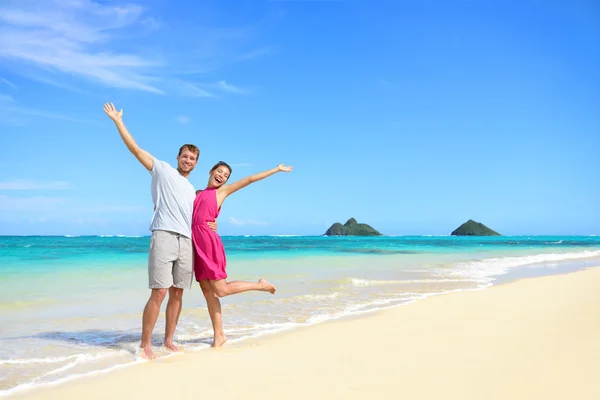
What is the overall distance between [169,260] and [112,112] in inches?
58.4

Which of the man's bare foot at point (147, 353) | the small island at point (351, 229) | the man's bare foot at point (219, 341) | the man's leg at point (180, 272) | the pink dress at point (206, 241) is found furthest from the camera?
the small island at point (351, 229)

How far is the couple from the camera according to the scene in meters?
4.42

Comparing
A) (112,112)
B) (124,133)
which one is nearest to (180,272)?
(124,133)

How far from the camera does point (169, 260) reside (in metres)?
4.46

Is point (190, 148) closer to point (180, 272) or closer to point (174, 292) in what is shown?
point (180, 272)

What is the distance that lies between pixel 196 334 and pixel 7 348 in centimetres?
194

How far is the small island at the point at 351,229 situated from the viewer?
436 ft

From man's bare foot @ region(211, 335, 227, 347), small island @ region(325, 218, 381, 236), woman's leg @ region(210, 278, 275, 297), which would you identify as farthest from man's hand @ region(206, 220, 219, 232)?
small island @ region(325, 218, 381, 236)

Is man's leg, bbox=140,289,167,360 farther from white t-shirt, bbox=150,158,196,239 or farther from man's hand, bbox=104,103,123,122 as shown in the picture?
man's hand, bbox=104,103,123,122

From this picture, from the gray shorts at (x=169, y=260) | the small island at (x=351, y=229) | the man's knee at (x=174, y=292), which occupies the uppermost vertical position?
the small island at (x=351, y=229)

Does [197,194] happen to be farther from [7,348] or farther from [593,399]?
[593,399]

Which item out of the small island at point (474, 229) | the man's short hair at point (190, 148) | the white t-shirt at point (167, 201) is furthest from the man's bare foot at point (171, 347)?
the small island at point (474, 229)

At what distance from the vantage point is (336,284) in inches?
423

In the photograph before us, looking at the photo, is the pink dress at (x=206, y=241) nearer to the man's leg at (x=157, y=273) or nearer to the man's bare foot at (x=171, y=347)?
the man's leg at (x=157, y=273)
